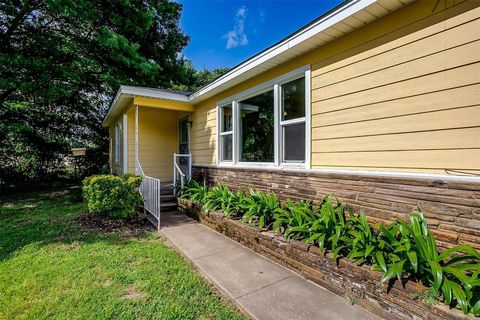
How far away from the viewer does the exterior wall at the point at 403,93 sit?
A: 2.34 meters

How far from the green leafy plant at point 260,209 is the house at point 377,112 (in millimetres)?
291

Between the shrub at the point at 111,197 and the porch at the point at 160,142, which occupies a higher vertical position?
the porch at the point at 160,142

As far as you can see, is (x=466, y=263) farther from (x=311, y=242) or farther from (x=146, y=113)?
(x=146, y=113)

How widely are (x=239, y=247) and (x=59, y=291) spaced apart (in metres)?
2.40

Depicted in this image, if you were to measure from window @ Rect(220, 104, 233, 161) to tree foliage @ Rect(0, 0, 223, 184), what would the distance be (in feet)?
21.9

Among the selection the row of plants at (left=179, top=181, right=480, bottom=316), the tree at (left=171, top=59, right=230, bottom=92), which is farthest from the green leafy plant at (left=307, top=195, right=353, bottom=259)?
the tree at (left=171, top=59, right=230, bottom=92)

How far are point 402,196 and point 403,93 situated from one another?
118cm

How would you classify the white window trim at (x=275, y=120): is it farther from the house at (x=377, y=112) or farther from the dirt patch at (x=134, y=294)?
the dirt patch at (x=134, y=294)

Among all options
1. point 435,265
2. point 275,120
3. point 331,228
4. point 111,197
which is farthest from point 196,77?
point 435,265

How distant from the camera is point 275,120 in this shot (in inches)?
180

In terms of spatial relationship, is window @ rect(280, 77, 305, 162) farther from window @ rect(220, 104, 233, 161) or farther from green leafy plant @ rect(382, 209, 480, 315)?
green leafy plant @ rect(382, 209, 480, 315)

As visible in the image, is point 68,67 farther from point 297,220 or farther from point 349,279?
point 349,279

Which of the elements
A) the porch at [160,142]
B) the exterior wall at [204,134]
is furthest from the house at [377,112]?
the porch at [160,142]

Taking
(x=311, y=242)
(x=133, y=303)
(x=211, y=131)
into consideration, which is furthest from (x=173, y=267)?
(x=211, y=131)
